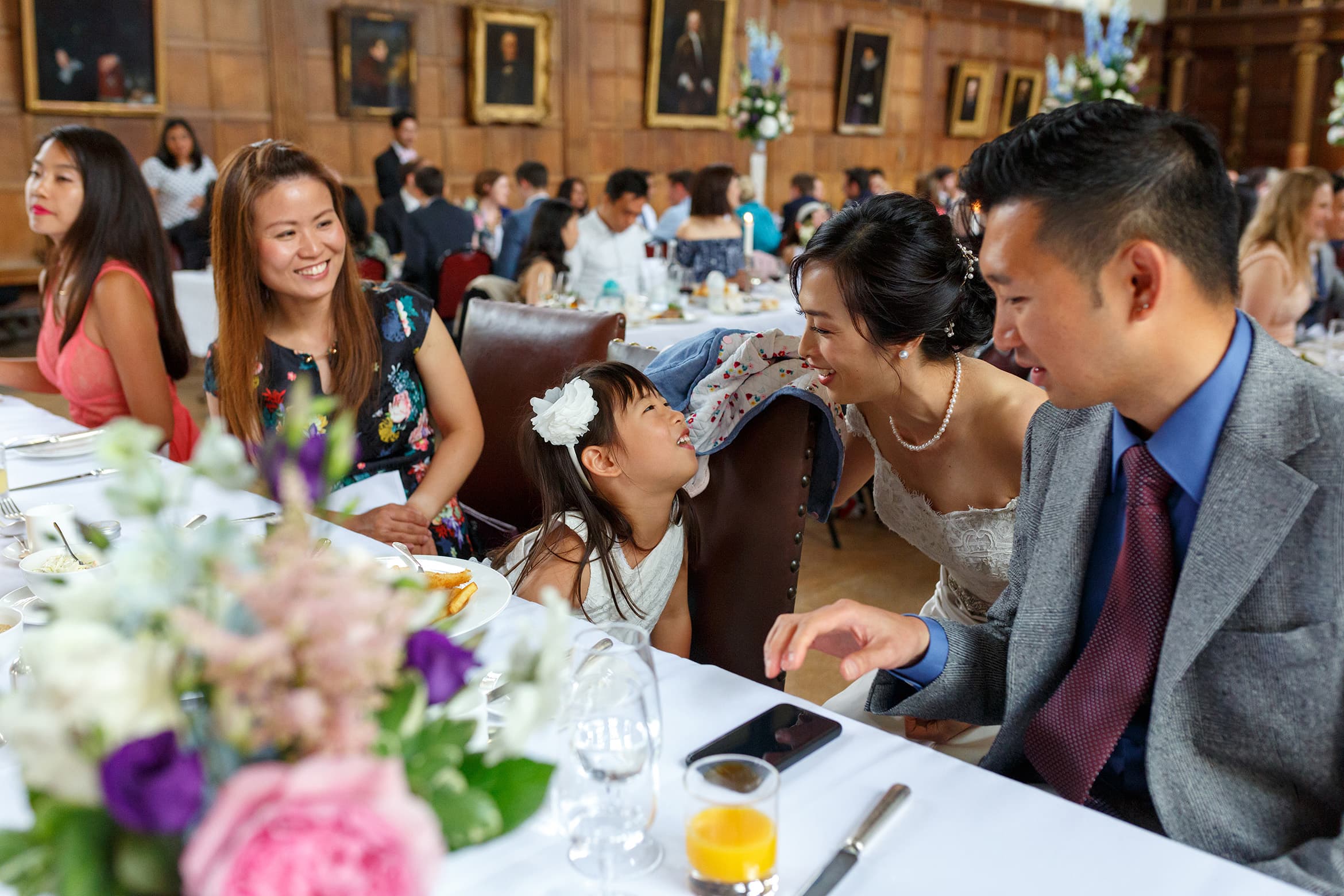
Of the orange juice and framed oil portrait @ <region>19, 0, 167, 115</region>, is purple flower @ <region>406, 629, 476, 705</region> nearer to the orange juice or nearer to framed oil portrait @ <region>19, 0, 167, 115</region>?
the orange juice

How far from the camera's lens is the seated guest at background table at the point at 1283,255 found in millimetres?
4137

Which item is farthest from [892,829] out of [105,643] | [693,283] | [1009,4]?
[1009,4]

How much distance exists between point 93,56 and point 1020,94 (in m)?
11.1

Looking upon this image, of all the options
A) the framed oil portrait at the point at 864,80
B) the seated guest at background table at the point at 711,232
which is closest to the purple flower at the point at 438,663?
the seated guest at background table at the point at 711,232

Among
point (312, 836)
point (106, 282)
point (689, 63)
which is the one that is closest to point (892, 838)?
point (312, 836)

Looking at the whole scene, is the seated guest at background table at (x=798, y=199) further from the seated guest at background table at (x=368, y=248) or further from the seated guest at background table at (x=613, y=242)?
the seated guest at background table at (x=368, y=248)

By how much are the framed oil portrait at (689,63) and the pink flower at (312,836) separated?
1041 centimetres

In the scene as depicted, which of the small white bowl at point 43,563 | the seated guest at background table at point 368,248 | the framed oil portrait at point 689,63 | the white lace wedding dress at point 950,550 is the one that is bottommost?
the white lace wedding dress at point 950,550

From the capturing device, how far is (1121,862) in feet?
3.05

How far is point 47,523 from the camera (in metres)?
1.67

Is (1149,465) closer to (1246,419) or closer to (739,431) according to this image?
(1246,419)

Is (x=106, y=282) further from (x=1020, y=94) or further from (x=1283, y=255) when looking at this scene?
(x=1020, y=94)

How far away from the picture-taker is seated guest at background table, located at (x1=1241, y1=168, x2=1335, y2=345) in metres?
4.14

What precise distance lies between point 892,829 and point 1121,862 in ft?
0.64
